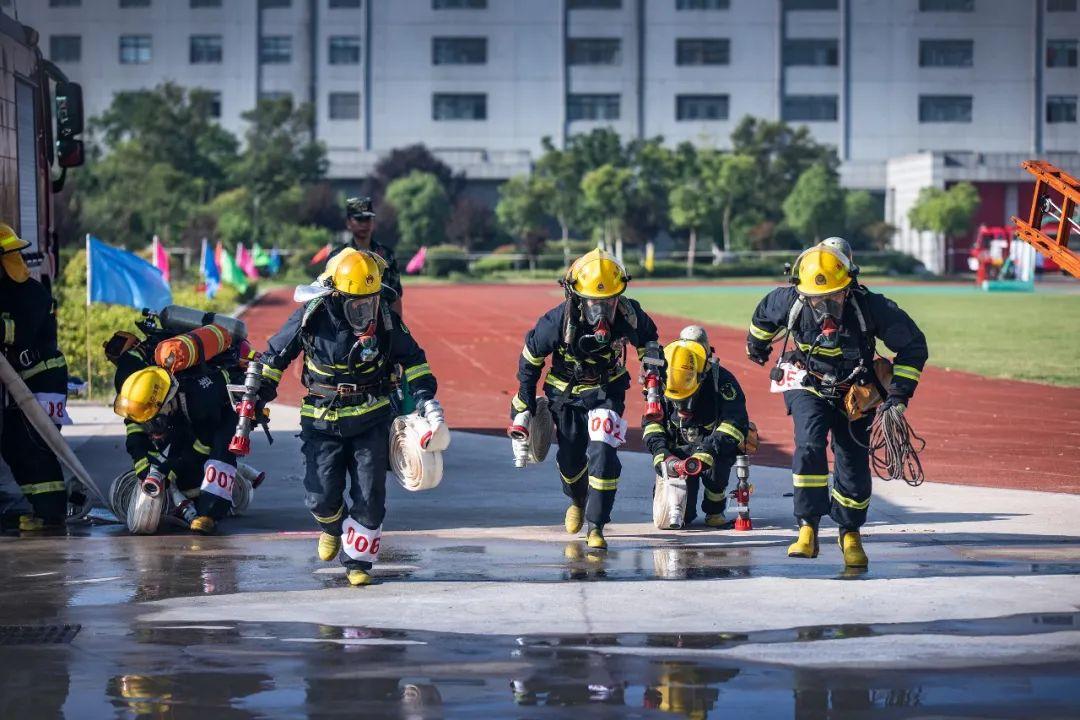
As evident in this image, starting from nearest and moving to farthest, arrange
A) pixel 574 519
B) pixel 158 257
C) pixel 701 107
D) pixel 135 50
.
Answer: pixel 574 519
pixel 158 257
pixel 135 50
pixel 701 107

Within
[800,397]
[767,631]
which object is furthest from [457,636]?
[800,397]

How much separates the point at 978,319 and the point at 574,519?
28.9m

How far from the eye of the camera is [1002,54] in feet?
284

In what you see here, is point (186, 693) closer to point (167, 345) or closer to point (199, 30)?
point (167, 345)

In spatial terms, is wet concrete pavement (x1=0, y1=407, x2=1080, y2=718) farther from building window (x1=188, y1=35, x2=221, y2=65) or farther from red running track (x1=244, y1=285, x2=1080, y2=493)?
building window (x1=188, y1=35, x2=221, y2=65)

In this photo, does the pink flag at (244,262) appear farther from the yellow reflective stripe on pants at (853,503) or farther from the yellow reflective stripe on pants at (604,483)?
the yellow reflective stripe on pants at (853,503)

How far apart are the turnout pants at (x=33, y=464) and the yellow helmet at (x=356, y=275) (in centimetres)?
283

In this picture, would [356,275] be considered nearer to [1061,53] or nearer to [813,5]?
[813,5]

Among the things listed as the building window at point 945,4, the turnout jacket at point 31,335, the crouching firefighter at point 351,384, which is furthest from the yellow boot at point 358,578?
the building window at point 945,4

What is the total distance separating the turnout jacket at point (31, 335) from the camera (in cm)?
1117

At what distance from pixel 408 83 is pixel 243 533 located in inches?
3094

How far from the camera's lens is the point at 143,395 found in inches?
438

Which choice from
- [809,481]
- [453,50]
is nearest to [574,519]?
[809,481]

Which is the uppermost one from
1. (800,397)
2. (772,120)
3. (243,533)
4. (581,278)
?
(772,120)
